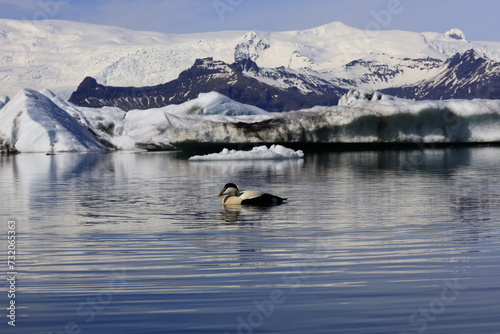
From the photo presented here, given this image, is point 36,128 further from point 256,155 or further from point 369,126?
point 369,126

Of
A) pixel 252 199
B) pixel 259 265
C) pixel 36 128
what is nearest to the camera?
pixel 259 265

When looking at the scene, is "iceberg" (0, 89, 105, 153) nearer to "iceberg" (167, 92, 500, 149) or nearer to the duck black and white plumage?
"iceberg" (167, 92, 500, 149)

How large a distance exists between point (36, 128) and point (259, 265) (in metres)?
54.9

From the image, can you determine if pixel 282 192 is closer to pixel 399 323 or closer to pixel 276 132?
pixel 399 323

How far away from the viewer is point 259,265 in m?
8.59

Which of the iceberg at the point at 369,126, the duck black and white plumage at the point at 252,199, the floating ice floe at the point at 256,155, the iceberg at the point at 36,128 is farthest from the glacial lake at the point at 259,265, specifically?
the iceberg at the point at 36,128

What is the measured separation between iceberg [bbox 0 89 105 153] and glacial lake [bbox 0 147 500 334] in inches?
1752

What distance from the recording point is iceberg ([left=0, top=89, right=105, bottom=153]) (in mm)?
60781

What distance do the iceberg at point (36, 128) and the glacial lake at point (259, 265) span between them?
Answer: 44.5 meters

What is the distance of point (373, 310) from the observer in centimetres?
643

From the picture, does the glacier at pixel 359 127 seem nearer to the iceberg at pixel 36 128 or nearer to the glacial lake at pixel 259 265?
the iceberg at pixel 36 128

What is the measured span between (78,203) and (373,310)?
39.1 feet

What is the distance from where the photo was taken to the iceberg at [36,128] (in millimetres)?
60781

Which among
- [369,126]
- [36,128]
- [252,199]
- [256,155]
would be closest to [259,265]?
Result: [252,199]
